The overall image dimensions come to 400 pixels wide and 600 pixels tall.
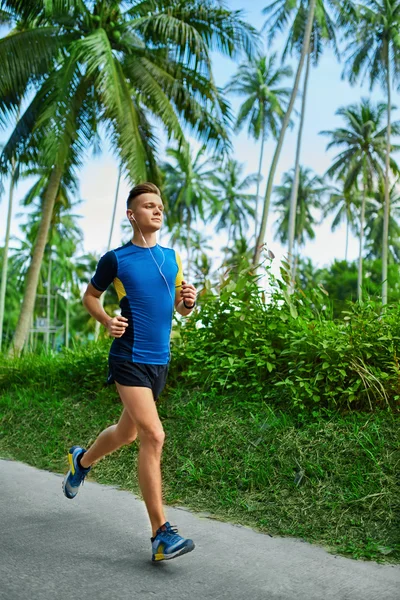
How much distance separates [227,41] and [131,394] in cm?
1448

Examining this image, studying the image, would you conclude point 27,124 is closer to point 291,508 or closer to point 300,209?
point 291,508

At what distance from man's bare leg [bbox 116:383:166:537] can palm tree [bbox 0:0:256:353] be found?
37.1 feet

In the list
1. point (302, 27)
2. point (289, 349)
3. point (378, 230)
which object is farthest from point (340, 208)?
point (289, 349)

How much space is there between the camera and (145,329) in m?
3.85

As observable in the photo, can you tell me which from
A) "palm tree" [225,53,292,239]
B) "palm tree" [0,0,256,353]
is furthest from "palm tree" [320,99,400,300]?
"palm tree" [0,0,256,353]

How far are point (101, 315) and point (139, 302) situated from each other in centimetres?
26

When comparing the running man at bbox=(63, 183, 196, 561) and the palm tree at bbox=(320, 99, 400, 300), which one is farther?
the palm tree at bbox=(320, 99, 400, 300)

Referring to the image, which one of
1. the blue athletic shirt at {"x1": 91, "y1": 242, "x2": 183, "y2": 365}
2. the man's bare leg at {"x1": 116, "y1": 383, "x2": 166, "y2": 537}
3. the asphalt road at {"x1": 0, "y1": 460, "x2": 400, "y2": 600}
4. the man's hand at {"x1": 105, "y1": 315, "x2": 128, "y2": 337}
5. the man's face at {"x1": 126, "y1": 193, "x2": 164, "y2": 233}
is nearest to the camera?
the asphalt road at {"x1": 0, "y1": 460, "x2": 400, "y2": 600}

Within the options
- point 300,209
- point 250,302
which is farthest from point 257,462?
point 300,209

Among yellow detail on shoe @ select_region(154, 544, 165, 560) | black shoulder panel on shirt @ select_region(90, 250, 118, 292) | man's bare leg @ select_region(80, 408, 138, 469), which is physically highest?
black shoulder panel on shirt @ select_region(90, 250, 118, 292)

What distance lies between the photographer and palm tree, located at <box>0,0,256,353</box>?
1468 cm

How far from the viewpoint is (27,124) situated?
16.6 m

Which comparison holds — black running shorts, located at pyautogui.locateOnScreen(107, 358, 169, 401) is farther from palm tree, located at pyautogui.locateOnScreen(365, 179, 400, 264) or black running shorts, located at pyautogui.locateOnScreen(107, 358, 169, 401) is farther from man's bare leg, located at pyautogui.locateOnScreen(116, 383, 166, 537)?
palm tree, located at pyautogui.locateOnScreen(365, 179, 400, 264)

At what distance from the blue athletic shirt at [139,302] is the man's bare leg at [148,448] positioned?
0.73 feet
